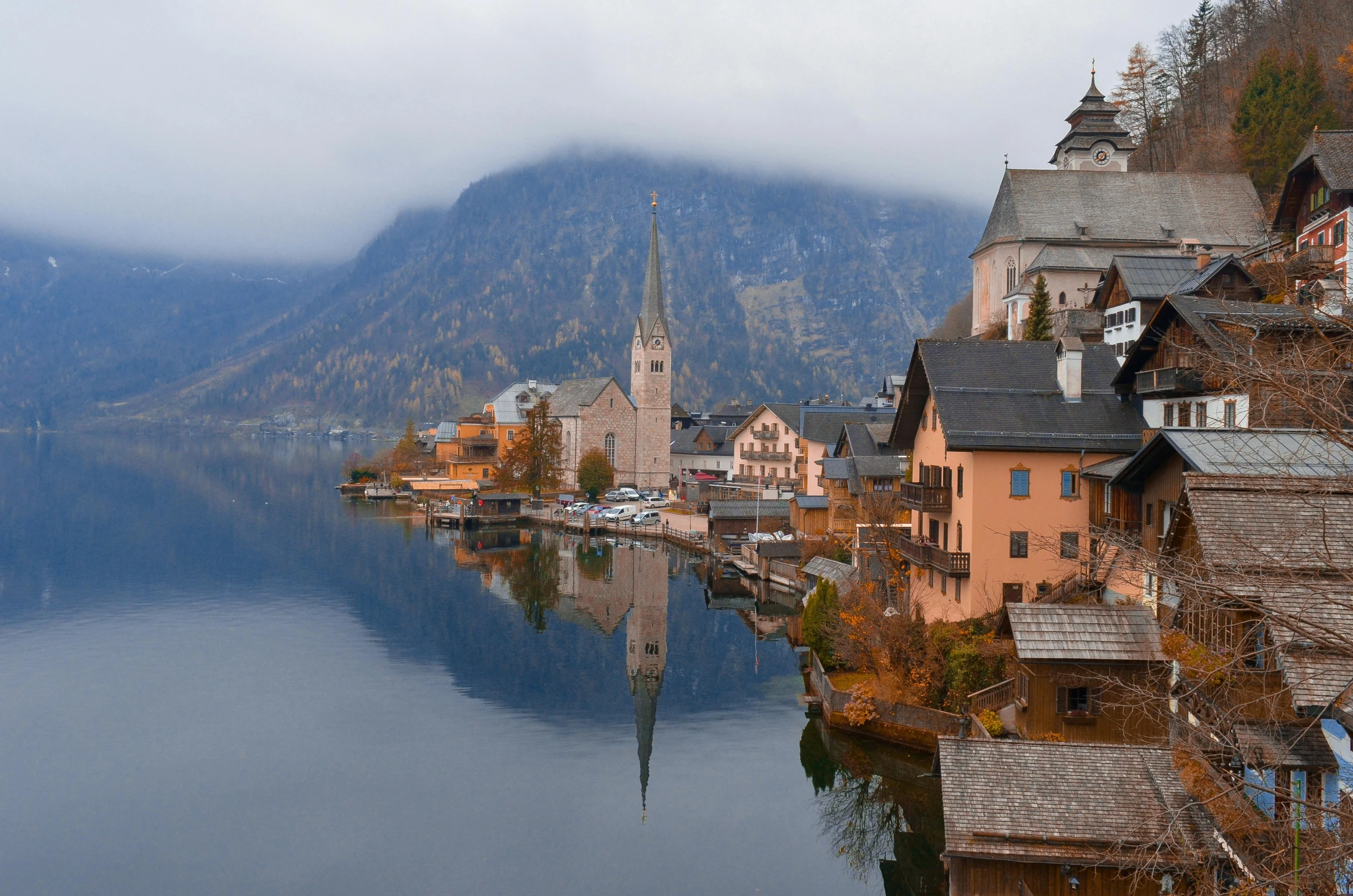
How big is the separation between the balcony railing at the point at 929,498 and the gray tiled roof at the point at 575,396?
250ft

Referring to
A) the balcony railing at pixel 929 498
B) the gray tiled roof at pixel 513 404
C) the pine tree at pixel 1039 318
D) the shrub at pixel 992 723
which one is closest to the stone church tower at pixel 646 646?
the shrub at pixel 992 723

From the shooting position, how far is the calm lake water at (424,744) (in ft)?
78.0

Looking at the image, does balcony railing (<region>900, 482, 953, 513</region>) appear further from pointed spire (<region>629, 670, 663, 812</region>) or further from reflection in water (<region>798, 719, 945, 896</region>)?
pointed spire (<region>629, 670, 663, 812</region>)

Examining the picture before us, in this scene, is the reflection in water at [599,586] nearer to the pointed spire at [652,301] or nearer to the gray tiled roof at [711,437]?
the gray tiled roof at [711,437]

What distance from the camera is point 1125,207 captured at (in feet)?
218

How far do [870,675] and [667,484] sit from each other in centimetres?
7957

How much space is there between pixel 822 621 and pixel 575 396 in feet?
265

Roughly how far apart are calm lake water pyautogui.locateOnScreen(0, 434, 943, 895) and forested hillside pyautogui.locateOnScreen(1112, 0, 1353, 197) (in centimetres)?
4210

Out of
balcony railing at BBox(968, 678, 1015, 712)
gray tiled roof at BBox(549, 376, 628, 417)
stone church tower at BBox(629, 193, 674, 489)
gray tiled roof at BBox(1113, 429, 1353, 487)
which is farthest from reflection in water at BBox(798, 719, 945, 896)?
gray tiled roof at BBox(549, 376, 628, 417)

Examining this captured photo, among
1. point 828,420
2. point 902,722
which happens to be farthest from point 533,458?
point 902,722

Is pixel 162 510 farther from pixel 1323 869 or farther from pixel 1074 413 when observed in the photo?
pixel 1323 869

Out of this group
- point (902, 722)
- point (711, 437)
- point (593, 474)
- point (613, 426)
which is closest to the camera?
point (902, 722)

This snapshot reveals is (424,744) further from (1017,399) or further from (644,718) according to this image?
(1017,399)

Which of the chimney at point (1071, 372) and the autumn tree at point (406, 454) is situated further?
the autumn tree at point (406, 454)
